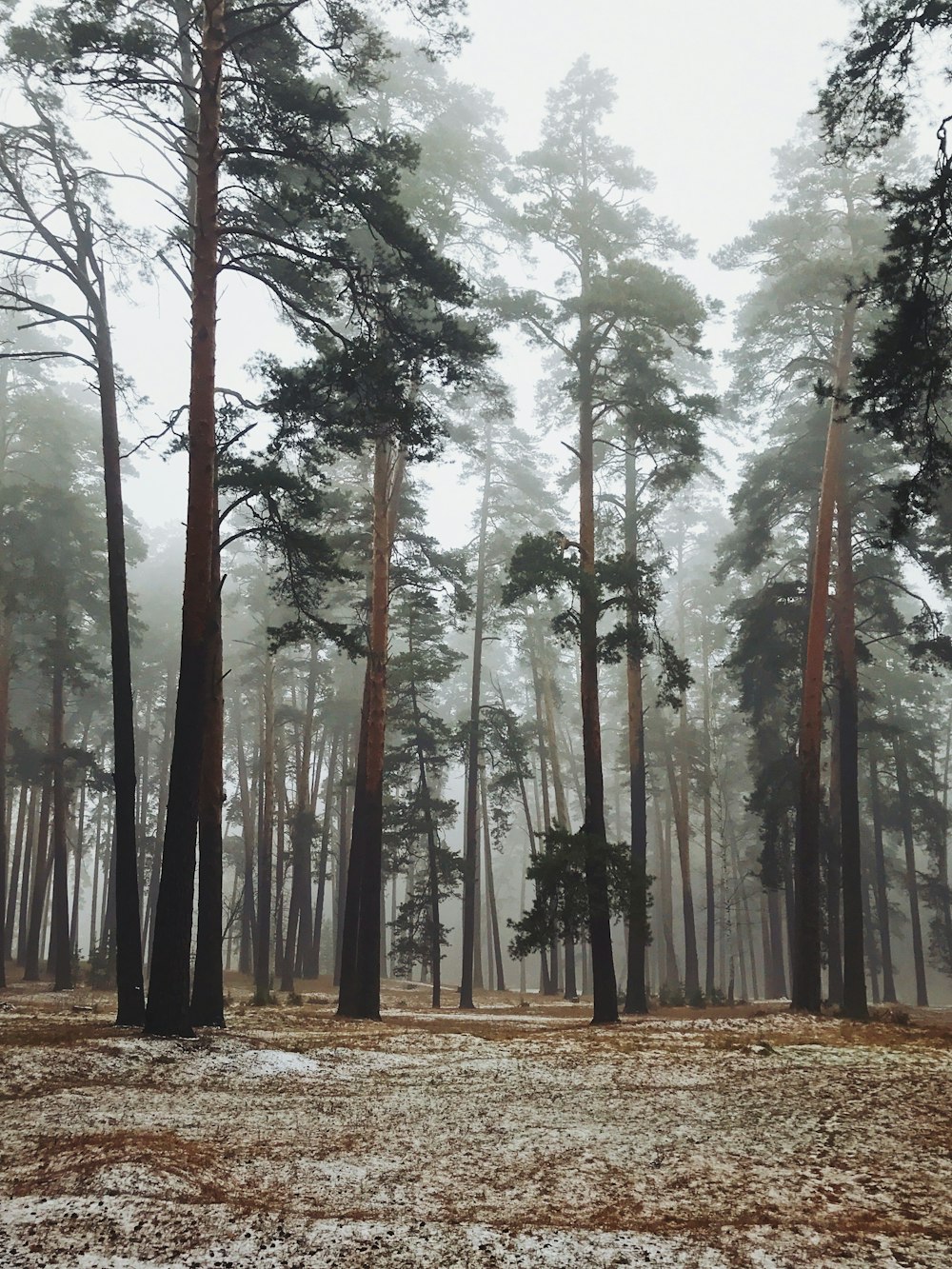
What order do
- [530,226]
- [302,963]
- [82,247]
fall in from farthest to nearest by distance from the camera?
[302,963] < [530,226] < [82,247]

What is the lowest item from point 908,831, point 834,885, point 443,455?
point 834,885

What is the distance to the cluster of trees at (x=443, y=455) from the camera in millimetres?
10227

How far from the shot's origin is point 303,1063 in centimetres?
859

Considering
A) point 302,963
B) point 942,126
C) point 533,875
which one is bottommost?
point 302,963

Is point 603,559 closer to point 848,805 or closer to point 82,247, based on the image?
point 848,805

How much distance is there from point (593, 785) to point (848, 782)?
5.26m

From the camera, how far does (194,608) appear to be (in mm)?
10102

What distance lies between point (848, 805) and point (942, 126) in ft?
37.9

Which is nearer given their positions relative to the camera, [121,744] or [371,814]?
[121,744]

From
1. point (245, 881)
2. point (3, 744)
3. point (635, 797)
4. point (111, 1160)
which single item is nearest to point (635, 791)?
point (635, 797)

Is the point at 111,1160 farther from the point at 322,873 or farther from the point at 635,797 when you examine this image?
the point at 322,873

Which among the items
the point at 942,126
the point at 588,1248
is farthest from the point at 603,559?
the point at 588,1248

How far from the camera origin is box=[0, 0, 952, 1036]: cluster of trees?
1023cm

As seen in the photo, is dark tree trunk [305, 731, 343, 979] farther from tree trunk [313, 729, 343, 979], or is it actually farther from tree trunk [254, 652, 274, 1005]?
tree trunk [254, 652, 274, 1005]
